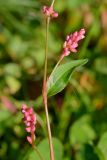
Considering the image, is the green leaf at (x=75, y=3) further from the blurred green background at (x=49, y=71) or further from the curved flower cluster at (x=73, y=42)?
the curved flower cluster at (x=73, y=42)

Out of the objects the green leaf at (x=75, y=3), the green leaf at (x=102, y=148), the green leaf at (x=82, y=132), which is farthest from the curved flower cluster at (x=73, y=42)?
the green leaf at (x=75, y=3)

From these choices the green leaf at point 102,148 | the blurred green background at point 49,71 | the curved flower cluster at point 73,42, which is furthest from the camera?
the blurred green background at point 49,71

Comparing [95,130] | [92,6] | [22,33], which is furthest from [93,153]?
[92,6]

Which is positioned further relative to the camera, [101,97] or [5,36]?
[5,36]

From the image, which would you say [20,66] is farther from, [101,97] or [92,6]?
[92,6]

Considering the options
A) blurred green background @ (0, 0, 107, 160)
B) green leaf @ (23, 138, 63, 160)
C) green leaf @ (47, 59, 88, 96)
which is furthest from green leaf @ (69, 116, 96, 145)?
green leaf @ (47, 59, 88, 96)

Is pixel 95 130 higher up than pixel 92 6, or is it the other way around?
pixel 92 6
